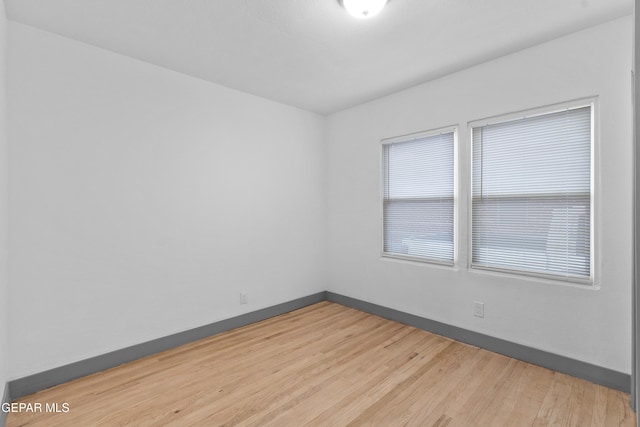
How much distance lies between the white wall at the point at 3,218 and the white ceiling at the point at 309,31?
12.8 inches

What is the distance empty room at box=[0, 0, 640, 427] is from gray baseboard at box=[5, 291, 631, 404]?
0.05 ft

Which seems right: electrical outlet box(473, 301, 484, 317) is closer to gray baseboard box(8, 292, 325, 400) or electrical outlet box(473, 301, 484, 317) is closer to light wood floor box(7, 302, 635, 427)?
light wood floor box(7, 302, 635, 427)

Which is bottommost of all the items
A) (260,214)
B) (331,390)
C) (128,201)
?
(331,390)

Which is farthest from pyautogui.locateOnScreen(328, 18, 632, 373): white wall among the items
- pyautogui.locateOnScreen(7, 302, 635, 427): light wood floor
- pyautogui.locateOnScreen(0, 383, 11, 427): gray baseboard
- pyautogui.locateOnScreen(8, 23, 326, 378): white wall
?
pyautogui.locateOnScreen(0, 383, 11, 427): gray baseboard

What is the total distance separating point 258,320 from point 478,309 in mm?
2392

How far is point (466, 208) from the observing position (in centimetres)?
307

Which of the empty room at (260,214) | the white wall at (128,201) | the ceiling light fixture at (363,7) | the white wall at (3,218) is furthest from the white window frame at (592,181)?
the white wall at (3,218)

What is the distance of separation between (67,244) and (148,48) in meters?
1.73

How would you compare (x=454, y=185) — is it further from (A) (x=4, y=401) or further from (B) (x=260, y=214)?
(A) (x=4, y=401)

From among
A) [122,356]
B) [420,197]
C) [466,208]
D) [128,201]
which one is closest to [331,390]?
[122,356]

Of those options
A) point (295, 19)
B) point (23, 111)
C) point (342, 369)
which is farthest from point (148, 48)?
point (342, 369)

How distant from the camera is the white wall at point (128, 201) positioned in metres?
2.27

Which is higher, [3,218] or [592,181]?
[592,181]

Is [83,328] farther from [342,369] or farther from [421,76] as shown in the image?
[421,76]
